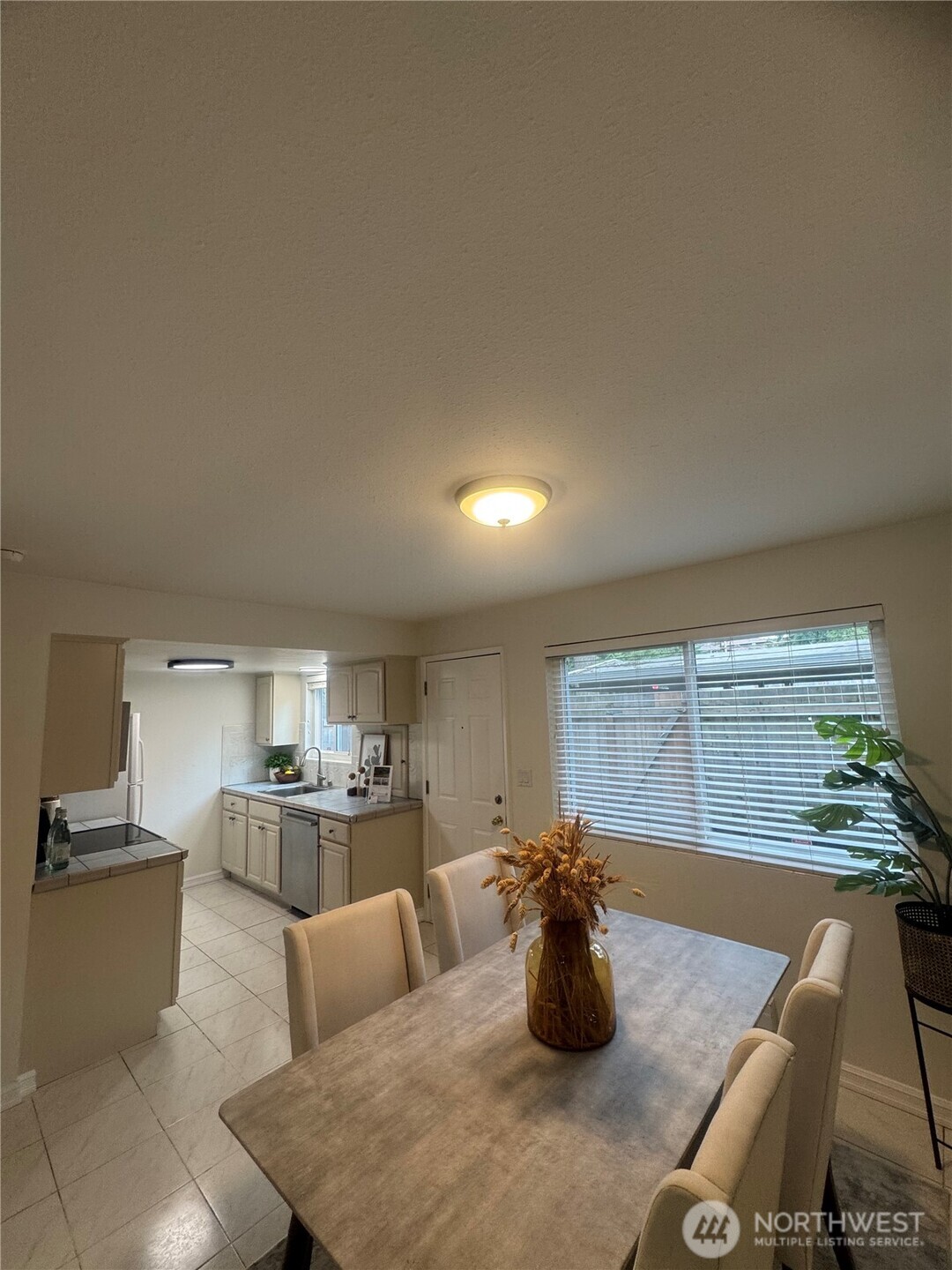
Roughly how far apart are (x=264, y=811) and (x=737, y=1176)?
15.0ft

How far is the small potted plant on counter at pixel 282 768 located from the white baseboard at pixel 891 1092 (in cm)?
467

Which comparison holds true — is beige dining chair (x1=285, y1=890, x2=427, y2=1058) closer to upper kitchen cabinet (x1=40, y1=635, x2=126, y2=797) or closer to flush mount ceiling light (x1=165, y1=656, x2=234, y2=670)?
upper kitchen cabinet (x1=40, y1=635, x2=126, y2=797)

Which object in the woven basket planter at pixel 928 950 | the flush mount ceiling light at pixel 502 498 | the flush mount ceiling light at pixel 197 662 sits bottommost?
the woven basket planter at pixel 928 950

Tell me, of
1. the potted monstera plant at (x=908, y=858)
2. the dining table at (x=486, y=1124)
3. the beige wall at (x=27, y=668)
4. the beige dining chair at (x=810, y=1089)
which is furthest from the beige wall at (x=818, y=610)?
the beige wall at (x=27, y=668)

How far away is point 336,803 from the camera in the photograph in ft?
13.7

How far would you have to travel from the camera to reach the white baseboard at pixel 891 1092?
1.96 meters

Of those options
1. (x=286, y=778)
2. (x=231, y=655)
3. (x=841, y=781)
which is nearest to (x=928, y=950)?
(x=841, y=781)

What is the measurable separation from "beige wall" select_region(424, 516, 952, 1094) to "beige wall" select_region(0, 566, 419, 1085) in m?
2.36

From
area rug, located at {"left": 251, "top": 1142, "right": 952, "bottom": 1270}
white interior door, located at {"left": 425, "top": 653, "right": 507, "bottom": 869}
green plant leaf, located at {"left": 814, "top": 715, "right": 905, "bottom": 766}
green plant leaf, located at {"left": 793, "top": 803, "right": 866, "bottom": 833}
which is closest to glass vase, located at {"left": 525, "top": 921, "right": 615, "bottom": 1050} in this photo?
area rug, located at {"left": 251, "top": 1142, "right": 952, "bottom": 1270}

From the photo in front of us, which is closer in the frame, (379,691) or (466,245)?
(466,245)

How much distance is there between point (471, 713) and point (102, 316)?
3.16 meters

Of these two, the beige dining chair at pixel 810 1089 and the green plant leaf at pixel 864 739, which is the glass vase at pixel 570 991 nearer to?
the beige dining chair at pixel 810 1089

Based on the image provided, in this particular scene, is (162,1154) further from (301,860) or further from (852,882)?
(852,882)

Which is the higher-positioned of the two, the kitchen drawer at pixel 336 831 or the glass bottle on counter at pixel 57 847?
the glass bottle on counter at pixel 57 847
